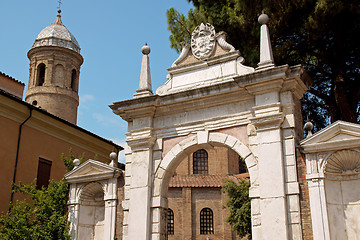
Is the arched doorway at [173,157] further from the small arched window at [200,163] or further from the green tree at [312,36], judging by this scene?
the small arched window at [200,163]

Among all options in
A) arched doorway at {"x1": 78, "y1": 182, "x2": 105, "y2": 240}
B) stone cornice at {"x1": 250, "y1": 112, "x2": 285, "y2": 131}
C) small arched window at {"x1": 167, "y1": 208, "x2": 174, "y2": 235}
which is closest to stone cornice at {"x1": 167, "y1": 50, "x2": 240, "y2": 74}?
stone cornice at {"x1": 250, "y1": 112, "x2": 285, "y2": 131}

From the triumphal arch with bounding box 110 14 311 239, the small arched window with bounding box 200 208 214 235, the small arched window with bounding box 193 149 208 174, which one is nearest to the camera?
the triumphal arch with bounding box 110 14 311 239

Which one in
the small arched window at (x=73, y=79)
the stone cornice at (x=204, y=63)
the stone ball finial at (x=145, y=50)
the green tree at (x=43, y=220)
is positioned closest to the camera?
the stone cornice at (x=204, y=63)

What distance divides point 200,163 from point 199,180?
7.17 feet

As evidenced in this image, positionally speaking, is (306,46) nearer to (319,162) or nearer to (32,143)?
(319,162)

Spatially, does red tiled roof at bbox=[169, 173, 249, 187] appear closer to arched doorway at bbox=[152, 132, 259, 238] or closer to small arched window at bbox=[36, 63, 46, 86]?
small arched window at bbox=[36, 63, 46, 86]

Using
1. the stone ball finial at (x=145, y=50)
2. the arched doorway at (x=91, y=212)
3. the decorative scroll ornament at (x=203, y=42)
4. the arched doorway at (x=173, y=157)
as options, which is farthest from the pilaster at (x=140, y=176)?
the decorative scroll ornament at (x=203, y=42)

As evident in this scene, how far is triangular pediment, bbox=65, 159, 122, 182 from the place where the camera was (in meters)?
11.4

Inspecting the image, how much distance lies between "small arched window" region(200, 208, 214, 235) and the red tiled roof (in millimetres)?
1854

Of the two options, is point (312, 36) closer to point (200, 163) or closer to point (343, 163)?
point (343, 163)

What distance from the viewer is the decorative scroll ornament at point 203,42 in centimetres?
1098

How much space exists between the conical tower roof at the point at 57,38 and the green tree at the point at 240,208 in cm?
1613

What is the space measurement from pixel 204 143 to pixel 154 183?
5.33 feet

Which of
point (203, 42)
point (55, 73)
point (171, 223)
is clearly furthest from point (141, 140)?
point (171, 223)
